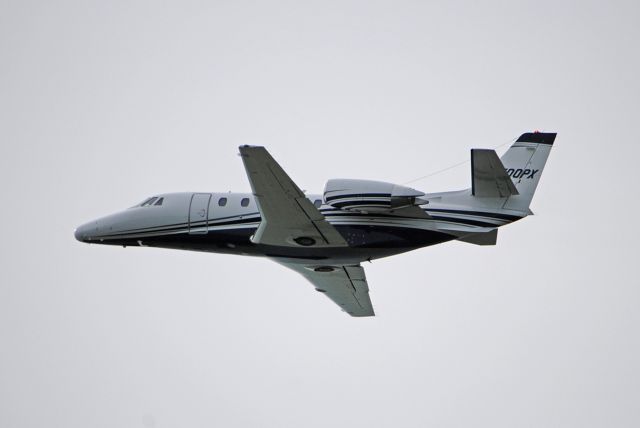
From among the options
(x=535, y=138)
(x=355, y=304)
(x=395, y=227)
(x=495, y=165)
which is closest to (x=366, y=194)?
(x=395, y=227)

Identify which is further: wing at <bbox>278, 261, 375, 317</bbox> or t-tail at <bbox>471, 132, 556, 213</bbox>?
wing at <bbox>278, 261, 375, 317</bbox>

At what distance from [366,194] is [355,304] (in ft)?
27.4

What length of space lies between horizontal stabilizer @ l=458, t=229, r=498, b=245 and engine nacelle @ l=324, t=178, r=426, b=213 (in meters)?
2.89

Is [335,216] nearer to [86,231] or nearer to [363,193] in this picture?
[363,193]

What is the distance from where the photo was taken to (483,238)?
29859mm

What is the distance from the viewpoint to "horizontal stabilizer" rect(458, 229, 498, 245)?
29.5 metres

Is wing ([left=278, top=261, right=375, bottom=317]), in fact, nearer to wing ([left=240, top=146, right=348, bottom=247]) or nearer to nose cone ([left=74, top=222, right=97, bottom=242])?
wing ([left=240, top=146, right=348, bottom=247])

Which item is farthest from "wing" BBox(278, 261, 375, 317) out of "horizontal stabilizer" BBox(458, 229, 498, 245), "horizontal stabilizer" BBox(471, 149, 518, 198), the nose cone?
the nose cone

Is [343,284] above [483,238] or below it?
below

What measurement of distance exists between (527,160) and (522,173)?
48 cm

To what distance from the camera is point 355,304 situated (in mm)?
34875

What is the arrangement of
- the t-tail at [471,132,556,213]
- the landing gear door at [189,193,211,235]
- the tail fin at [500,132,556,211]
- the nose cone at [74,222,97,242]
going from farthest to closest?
the nose cone at [74,222,97,242] < the landing gear door at [189,193,211,235] < the tail fin at [500,132,556,211] < the t-tail at [471,132,556,213]

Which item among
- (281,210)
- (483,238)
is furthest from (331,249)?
(483,238)

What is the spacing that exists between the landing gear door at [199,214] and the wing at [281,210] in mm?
3088
